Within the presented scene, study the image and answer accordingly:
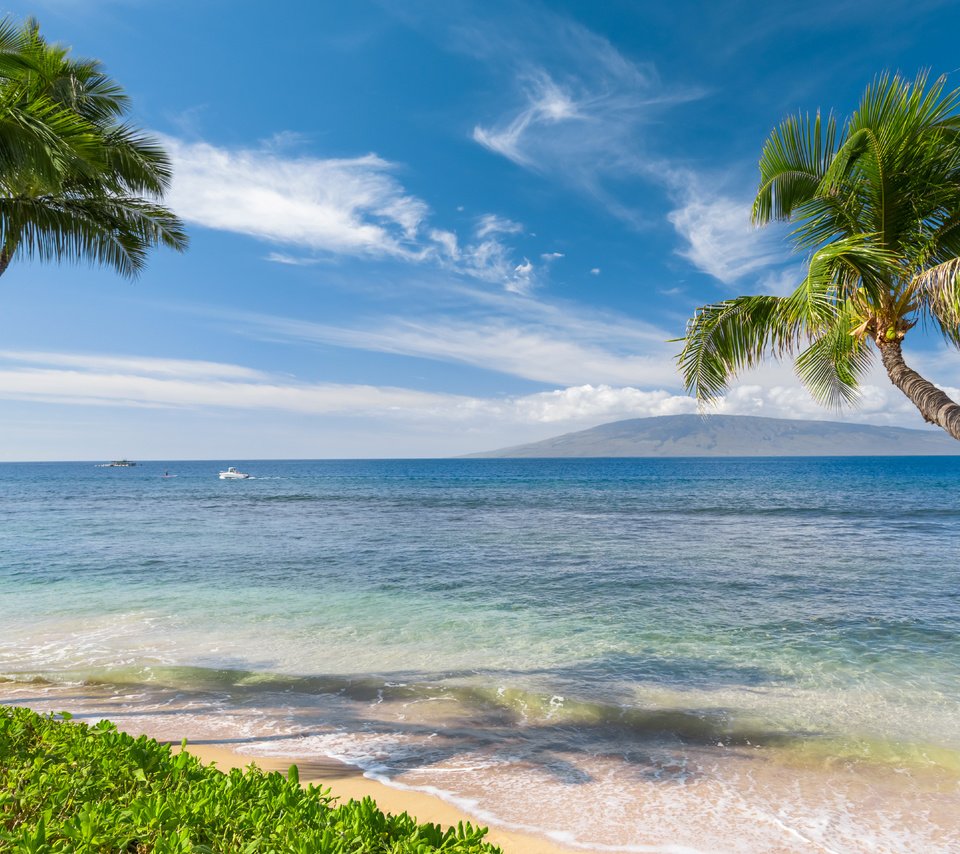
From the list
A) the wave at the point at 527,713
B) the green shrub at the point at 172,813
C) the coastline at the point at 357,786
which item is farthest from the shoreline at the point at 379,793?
the green shrub at the point at 172,813

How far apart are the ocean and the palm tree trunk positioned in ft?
13.0

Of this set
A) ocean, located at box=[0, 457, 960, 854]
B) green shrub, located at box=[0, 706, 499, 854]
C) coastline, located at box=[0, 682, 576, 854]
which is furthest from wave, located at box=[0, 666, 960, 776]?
green shrub, located at box=[0, 706, 499, 854]

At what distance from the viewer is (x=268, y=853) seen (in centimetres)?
256

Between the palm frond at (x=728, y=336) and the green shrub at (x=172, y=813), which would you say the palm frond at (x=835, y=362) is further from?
the green shrub at (x=172, y=813)

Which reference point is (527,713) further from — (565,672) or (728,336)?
(728,336)

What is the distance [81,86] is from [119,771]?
421 inches

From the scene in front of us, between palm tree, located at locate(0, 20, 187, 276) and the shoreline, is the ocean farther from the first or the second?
palm tree, located at locate(0, 20, 187, 276)

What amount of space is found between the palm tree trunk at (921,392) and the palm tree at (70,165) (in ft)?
33.1

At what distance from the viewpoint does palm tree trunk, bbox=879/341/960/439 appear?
5934mm

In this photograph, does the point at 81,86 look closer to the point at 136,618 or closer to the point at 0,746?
the point at 0,746

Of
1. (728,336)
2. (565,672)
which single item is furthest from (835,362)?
(565,672)

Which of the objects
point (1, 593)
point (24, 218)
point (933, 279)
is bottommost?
point (1, 593)

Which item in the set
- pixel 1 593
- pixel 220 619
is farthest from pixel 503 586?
pixel 1 593

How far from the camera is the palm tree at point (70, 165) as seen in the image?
6.50 metres
